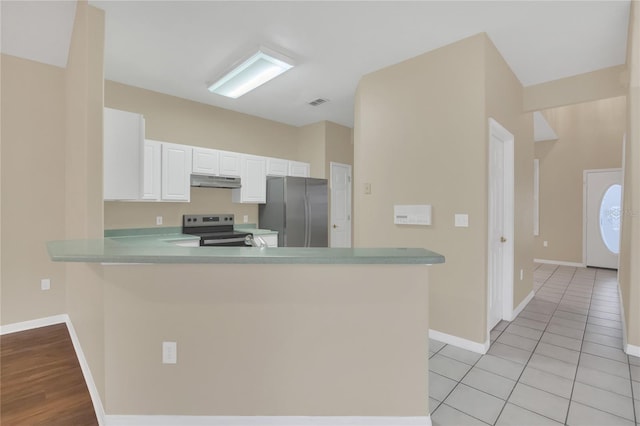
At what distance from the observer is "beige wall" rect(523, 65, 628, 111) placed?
3.29m

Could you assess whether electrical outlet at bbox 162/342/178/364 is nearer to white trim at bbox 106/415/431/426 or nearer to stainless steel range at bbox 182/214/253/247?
white trim at bbox 106/415/431/426

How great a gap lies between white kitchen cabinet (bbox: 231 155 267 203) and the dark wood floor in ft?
8.28

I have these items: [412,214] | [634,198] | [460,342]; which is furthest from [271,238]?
[634,198]

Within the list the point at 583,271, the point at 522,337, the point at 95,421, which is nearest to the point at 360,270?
the point at 95,421

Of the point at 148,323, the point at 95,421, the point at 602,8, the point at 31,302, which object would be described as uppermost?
the point at 602,8

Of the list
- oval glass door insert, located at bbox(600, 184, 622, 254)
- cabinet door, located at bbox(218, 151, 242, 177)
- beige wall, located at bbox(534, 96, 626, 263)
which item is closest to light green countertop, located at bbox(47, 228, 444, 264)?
cabinet door, located at bbox(218, 151, 242, 177)

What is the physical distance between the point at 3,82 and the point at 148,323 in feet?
11.1

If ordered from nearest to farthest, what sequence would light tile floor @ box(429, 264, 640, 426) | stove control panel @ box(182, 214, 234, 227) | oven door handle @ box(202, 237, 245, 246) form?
light tile floor @ box(429, 264, 640, 426) → oven door handle @ box(202, 237, 245, 246) → stove control panel @ box(182, 214, 234, 227)

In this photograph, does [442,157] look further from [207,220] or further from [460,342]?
[207,220]

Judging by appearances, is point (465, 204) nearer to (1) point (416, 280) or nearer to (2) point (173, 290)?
(1) point (416, 280)

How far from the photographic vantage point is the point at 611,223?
19.4 ft

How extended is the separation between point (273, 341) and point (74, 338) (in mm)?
2456

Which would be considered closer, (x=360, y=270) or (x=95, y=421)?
(x=360, y=270)

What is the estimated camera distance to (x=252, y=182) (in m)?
4.57
